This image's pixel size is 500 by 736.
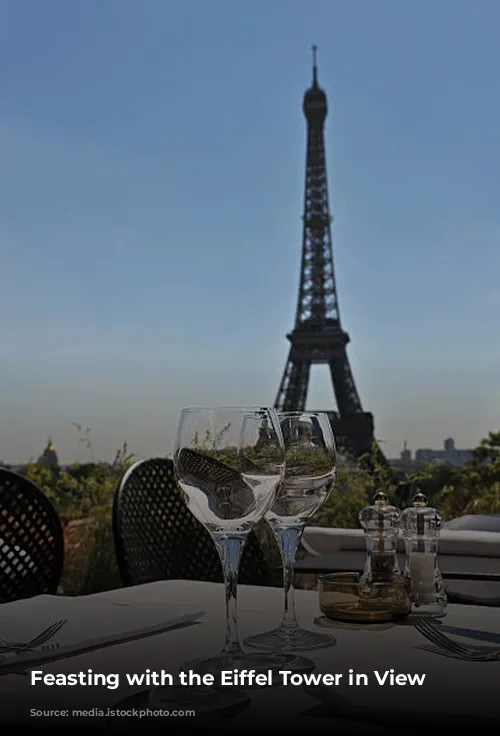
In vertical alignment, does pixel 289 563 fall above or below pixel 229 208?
below

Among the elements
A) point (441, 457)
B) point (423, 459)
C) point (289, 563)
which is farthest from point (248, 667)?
point (441, 457)

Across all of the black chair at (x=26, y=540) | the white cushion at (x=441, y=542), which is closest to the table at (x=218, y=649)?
the black chair at (x=26, y=540)

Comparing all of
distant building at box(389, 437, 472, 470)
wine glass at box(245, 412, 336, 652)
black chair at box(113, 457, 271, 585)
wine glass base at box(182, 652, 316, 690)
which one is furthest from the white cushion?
distant building at box(389, 437, 472, 470)

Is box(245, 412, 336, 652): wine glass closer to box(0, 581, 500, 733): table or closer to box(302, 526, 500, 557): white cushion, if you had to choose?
box(0, 581, 500, 733): table

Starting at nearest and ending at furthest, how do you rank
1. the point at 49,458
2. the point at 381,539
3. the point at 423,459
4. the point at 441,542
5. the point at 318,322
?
the point at 381,539 < the point at 441,542 < the point at 49,458 < the point at 423,459 < the point at 318,322

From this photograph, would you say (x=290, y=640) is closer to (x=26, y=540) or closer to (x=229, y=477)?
(x=229, y=477)

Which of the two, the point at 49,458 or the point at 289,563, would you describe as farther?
the point at 49,458
